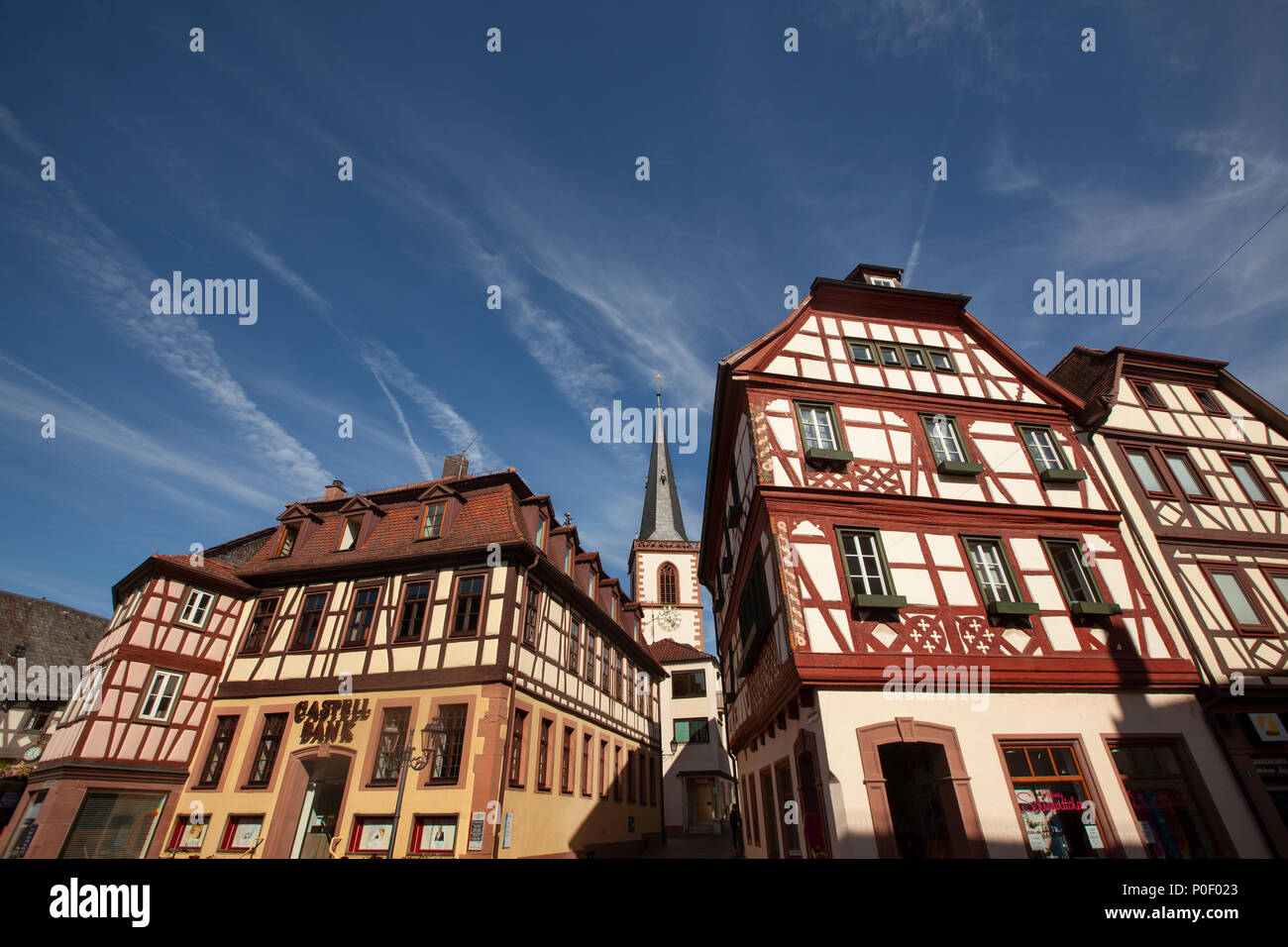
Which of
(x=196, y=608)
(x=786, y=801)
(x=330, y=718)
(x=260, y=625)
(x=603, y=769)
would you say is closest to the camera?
(x=786, y=801)

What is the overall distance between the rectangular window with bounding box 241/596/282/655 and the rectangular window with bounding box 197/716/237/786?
79.7 inches

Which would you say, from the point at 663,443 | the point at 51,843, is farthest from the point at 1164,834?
the point at 663,443

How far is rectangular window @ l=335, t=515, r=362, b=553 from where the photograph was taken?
19531 millimetres

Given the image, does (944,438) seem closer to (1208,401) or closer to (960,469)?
(960,469)

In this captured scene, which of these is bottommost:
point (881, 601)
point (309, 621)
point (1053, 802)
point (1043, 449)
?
point (1053, 802)

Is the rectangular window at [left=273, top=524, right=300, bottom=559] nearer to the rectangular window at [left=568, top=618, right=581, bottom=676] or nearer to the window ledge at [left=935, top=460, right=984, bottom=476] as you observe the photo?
the rectangular window at [left=568, top=618, right=581, bottom=676]

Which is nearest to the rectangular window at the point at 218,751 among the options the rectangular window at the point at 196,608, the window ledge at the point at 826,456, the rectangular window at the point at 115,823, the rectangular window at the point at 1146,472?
the rectangular window at the point at 115,823

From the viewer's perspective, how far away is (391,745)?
15.3m

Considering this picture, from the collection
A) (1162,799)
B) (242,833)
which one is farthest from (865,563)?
(242,833)

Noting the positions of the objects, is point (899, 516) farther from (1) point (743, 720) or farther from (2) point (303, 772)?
(2) point (303, 772)

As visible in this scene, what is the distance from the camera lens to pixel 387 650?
656 inches

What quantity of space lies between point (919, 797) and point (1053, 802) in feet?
11.4

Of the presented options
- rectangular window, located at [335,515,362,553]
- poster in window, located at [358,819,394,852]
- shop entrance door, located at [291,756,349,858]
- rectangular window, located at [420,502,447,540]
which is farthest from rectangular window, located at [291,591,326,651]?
poster in window, located at [358,819,394,852]

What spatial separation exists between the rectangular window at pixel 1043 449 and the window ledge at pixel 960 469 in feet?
6.50
